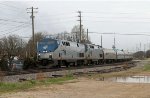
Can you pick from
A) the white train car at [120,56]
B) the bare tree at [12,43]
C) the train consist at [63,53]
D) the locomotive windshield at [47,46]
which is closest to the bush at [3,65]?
the train consist at [63,53]

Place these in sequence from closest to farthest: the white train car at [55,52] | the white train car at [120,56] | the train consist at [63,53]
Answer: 1. the white train car at [55,52]
2. the train consist at [63,53]
3. the white train car at [120,56]

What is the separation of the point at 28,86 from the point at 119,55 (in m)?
70.0

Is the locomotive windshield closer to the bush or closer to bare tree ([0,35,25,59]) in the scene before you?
the bush

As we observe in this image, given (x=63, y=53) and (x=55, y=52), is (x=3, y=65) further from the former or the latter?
(x=63, y=53)

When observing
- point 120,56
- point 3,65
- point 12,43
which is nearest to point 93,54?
point 3,65

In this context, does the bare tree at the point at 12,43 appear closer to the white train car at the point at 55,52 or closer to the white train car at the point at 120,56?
the white train car at the point at 120,56

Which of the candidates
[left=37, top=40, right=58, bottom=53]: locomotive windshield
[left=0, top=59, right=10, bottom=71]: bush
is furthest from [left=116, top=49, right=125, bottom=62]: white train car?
[left=0, top=59, right=10, bottom=71]: bush

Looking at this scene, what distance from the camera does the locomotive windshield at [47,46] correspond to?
45.4 m

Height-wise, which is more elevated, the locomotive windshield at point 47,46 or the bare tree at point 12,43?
the bare tree at point 12,43

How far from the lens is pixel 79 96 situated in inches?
694

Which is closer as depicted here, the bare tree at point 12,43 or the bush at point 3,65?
the bush at point 3,65

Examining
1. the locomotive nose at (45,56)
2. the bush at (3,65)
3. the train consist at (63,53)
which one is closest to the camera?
the bush at (3,65)

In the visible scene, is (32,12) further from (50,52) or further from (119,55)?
(119,55)

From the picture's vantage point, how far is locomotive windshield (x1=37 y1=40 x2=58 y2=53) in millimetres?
45369
